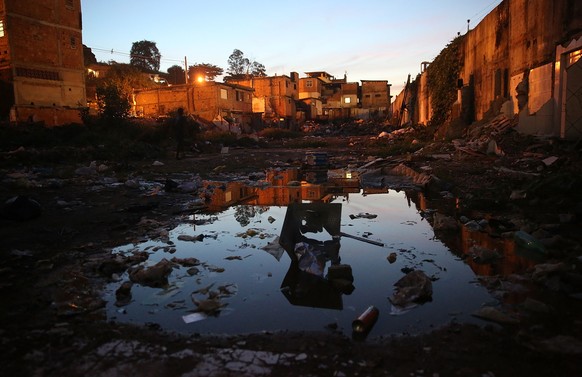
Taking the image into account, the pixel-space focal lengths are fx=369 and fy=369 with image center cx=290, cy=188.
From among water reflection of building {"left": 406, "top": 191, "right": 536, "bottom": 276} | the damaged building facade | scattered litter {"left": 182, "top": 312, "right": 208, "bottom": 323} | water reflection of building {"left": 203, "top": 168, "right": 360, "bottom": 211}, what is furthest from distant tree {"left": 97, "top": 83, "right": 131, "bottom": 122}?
scattered litter {"left": 182, "top": 312, "right": 208, "bottom": 323}

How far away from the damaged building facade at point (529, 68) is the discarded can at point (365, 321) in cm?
756

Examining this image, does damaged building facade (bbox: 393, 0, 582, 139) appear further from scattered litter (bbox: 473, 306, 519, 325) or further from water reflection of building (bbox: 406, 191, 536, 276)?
scattered litter (bbox: 473, 306, 519, 325)

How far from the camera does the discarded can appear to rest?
1922mm

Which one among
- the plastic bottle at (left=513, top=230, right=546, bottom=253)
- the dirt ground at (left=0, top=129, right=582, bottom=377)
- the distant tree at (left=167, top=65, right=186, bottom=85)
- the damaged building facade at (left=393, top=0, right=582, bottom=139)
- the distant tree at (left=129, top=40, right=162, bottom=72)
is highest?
the distant tree at (left=129, top=40, right=162, bottom=72)

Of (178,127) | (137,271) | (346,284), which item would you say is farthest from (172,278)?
(178,127)

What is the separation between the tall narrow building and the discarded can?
22131 millimetres

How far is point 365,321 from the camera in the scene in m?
1.95

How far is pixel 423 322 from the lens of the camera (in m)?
2.03

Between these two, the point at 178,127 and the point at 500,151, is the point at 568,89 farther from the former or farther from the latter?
the point at 178,127

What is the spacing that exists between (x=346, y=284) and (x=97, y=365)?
155 centimetres

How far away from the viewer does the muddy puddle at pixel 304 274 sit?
2111 millimetres

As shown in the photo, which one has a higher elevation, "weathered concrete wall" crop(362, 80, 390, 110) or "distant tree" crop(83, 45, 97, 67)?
"distant tree" crop(83, 45, 97, 67)

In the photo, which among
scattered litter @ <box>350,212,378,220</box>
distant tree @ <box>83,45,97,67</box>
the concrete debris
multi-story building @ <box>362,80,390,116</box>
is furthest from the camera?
multi-story building @ <box>362,80,390,116</box>

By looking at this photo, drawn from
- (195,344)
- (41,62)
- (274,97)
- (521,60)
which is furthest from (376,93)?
(195,344)
